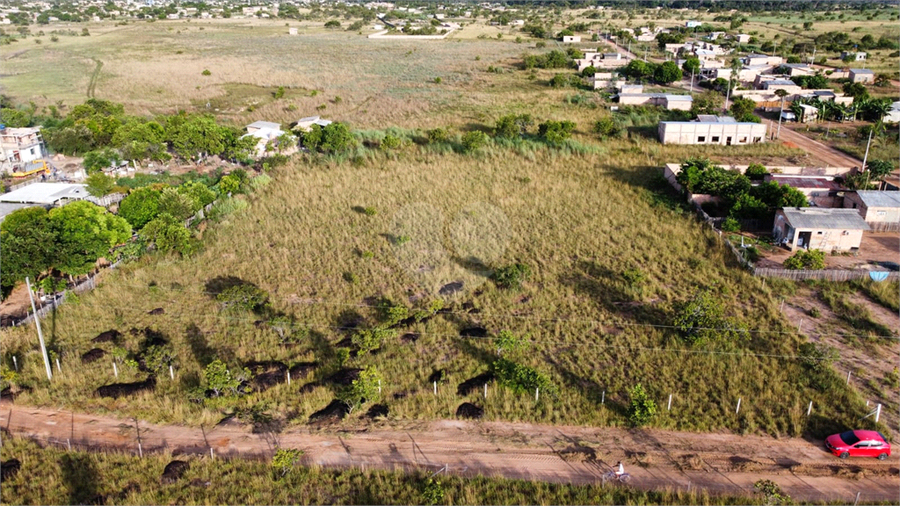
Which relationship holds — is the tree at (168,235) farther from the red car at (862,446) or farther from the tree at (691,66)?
the tree at (691,66)

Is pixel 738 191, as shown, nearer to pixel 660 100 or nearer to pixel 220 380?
pixel 220 380

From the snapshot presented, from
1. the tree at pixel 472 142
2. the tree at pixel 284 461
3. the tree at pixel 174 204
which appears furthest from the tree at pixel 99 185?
the tree at pixel 284 461

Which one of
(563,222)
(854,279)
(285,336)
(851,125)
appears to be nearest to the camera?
(285,336)

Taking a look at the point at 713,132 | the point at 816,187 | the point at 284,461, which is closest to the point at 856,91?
the point at 713,132

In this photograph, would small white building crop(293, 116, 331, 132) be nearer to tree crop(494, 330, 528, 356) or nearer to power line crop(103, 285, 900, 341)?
power line crop(103, 285, 900, 341)

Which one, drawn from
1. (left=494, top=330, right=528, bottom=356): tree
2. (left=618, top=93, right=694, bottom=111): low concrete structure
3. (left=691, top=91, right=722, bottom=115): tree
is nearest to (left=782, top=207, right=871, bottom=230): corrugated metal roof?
(left=494, top=330, right=528, bottom=356): tree

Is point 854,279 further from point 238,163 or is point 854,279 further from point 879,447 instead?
point 238,163

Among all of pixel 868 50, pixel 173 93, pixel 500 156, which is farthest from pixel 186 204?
pixel 868 50

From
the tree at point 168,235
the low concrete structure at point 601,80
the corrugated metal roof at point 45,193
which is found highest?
the low concrete structure at point 601,80
